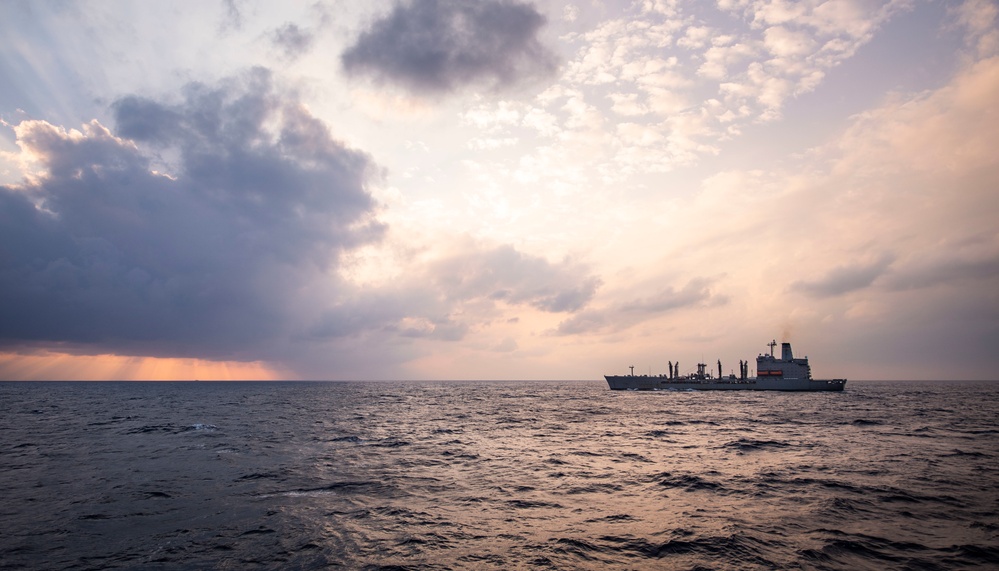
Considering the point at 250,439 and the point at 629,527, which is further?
the point at 250,439

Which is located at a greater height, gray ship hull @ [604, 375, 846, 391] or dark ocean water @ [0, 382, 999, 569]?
dark ocean water @ [0, 382, 999, 569]

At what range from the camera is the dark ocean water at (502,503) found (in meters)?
14.2

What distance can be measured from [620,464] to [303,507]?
1831 centimetres

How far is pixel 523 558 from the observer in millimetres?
13898

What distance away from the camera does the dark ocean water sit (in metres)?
14.2

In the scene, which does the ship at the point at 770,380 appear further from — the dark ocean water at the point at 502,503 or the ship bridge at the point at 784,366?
the dark ocean water at the point at 502,503

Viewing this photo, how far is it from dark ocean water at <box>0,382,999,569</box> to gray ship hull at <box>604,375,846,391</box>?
100641mm

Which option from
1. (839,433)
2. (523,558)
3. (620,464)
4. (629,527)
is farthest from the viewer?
(839,433)

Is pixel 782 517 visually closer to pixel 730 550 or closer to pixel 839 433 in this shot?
pixel 730 550

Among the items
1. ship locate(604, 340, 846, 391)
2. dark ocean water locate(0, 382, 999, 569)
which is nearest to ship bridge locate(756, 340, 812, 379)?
ship locate(604, 340, 846, 391)

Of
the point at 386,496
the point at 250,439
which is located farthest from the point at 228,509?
the point at 250,439

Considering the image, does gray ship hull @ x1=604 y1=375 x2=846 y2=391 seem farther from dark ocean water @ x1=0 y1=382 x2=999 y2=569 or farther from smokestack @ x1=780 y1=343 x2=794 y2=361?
dark ocean water @ x1=0 y1=382 x2=999 y2=569

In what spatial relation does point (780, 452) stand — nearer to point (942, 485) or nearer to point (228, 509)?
point (942, 485)

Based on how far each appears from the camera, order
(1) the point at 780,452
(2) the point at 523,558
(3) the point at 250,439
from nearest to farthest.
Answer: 1. (2) the point at 523,558
2. (1) the point at 780,452
3. (3) the point at 250,439
